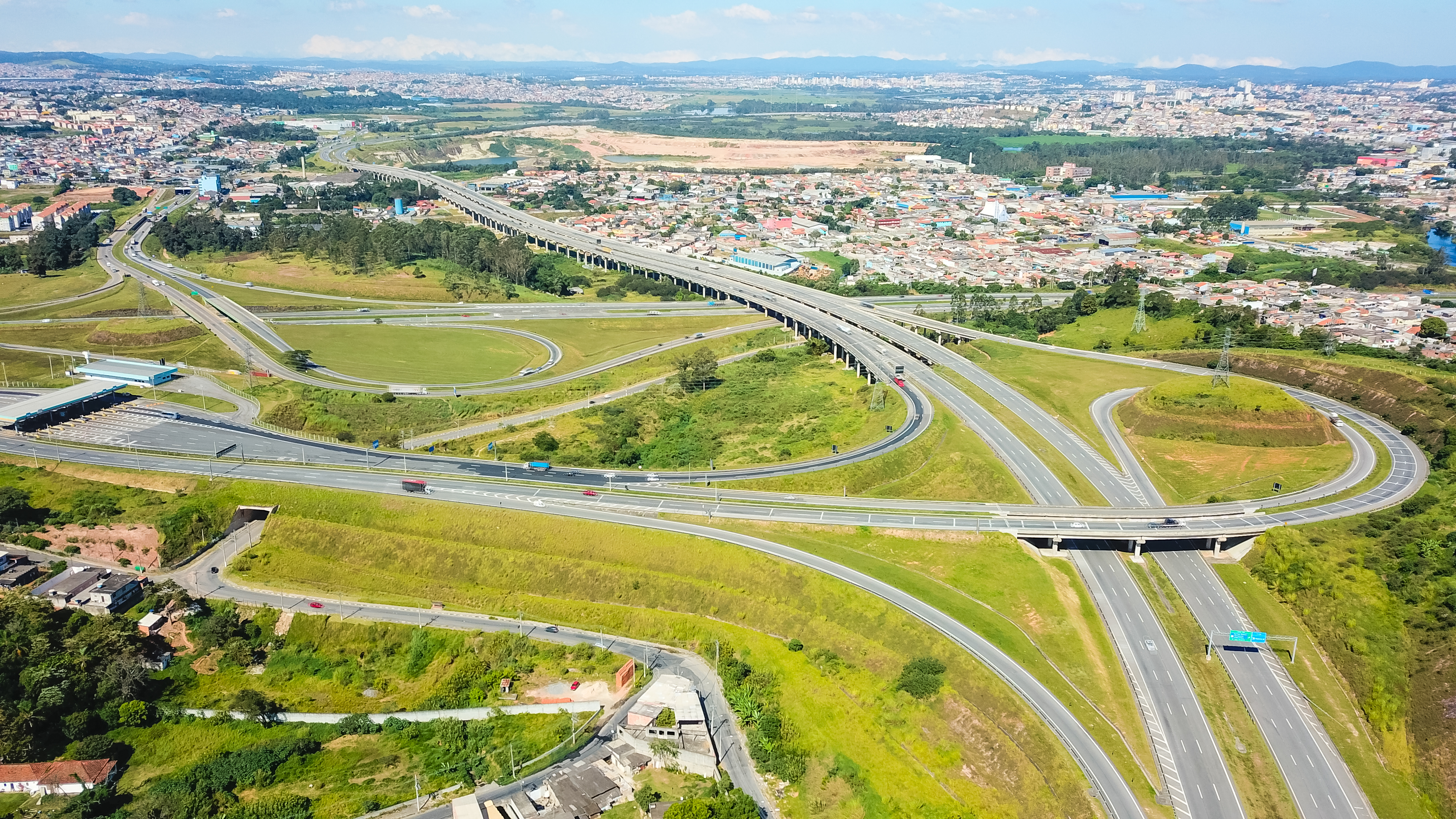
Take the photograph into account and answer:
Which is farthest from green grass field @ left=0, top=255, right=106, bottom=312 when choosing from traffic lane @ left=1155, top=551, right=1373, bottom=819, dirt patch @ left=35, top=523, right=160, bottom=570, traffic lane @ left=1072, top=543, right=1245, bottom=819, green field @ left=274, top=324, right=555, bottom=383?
traffic lane @ left=1155, top=551, right=1373, bottom=819

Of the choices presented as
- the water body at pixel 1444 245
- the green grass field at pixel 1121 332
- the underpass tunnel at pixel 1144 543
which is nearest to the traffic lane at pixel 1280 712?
the underpass tunnel at pixel 1144 543

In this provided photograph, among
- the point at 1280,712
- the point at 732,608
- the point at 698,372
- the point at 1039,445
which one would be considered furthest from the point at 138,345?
the point at 1280,712

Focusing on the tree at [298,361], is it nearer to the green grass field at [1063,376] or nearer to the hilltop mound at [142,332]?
the hilltop mound at [142,332]

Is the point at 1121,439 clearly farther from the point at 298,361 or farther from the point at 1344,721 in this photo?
the point at 298,361

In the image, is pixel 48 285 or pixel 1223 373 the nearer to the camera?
pixel 1223 373

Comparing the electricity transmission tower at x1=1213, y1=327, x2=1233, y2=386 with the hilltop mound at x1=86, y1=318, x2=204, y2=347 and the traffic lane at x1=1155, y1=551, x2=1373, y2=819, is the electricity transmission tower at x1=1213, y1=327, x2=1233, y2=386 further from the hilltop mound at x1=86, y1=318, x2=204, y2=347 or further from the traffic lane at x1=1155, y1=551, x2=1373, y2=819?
the hilltop mound at x1=86, y1=318, x2=204, y2=347

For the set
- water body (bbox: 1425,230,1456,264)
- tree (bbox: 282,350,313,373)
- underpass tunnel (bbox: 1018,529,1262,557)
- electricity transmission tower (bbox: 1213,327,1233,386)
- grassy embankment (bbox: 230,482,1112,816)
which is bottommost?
grassy embankment (bbox: 230,482,1112,816)

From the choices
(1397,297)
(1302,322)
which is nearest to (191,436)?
(1302,322)
